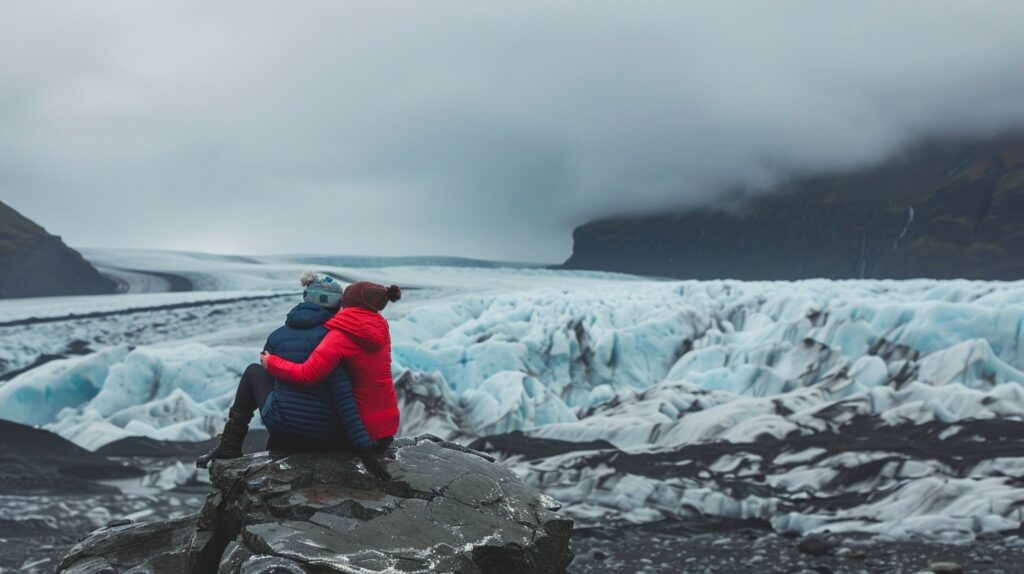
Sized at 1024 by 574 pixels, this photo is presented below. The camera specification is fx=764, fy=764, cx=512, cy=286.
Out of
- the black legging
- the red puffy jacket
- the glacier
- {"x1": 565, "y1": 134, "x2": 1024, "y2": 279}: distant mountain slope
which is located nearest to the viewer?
the red puffy jacket

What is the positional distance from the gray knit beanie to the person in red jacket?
0.17 metres

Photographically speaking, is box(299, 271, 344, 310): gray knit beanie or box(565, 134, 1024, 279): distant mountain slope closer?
box(299, 271, 344, 310): gray knit beanie

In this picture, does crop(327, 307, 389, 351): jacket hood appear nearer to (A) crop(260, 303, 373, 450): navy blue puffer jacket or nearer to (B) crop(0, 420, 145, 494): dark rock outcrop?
(A) crop(260, 303, 373, 450): navy blue puffer jacket

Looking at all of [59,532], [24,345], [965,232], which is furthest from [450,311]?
[965,232]

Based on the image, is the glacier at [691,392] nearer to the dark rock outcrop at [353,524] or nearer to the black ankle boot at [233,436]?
the dark rock outcrop at [353,524]

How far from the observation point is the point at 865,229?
57219 millimetres

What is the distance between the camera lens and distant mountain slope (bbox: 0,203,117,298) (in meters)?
26.8

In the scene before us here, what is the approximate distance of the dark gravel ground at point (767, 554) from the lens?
7148 millimetres

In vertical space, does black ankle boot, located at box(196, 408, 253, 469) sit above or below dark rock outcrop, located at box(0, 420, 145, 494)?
above

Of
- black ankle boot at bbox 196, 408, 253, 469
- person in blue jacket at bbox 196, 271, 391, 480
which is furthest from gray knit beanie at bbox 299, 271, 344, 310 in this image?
black ankle boot at bbox 196, 408, 253, 469

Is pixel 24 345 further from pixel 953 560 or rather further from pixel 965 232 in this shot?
A: pixel 965 232

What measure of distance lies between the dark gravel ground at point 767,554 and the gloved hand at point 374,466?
11.7 feet

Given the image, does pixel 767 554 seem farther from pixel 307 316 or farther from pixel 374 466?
pixel 307 316

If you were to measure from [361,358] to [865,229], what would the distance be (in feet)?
196
